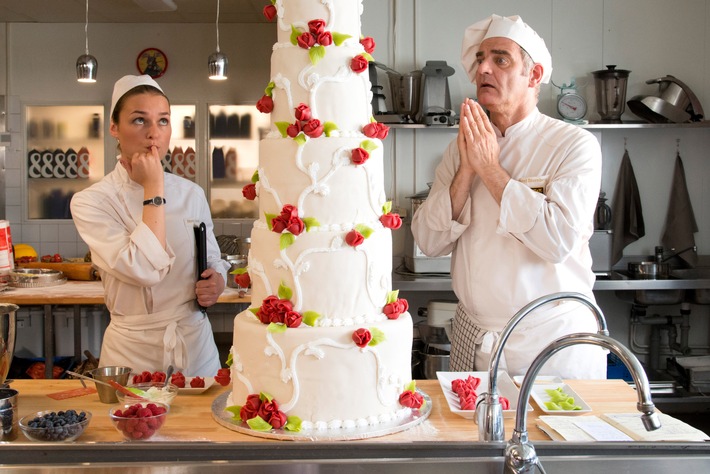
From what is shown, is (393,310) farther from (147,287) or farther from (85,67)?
(85,67)

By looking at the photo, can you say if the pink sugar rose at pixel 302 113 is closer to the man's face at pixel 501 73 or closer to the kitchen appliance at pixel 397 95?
the man's face at pixel 501 73

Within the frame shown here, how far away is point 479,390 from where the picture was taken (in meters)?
2.29

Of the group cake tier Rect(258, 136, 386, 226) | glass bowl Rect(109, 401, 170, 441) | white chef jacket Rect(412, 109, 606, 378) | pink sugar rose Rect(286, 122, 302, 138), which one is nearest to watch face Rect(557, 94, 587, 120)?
white chef jacket Rect(412, 109, 606, 378)

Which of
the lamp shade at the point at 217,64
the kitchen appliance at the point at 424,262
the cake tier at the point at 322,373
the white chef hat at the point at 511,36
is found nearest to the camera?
the cake tier at the point at 322,373

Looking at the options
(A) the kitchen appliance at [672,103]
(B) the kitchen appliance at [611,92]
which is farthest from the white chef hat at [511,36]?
(A) the kitchen appliance at [672,103]

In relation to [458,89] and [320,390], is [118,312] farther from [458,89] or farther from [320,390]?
[458,89]

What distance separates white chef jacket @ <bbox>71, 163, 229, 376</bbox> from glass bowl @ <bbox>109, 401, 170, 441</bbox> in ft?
2.17

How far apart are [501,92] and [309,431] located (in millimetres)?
1362

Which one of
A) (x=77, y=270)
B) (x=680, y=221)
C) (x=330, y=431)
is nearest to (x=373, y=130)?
(x=330, y=431)

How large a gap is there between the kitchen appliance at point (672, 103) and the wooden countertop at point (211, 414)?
3.21 metres

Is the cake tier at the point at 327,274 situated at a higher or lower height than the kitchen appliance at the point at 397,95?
lower

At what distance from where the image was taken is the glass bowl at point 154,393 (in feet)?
6.79

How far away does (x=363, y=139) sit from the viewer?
2.03 metres

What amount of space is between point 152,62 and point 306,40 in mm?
6362
